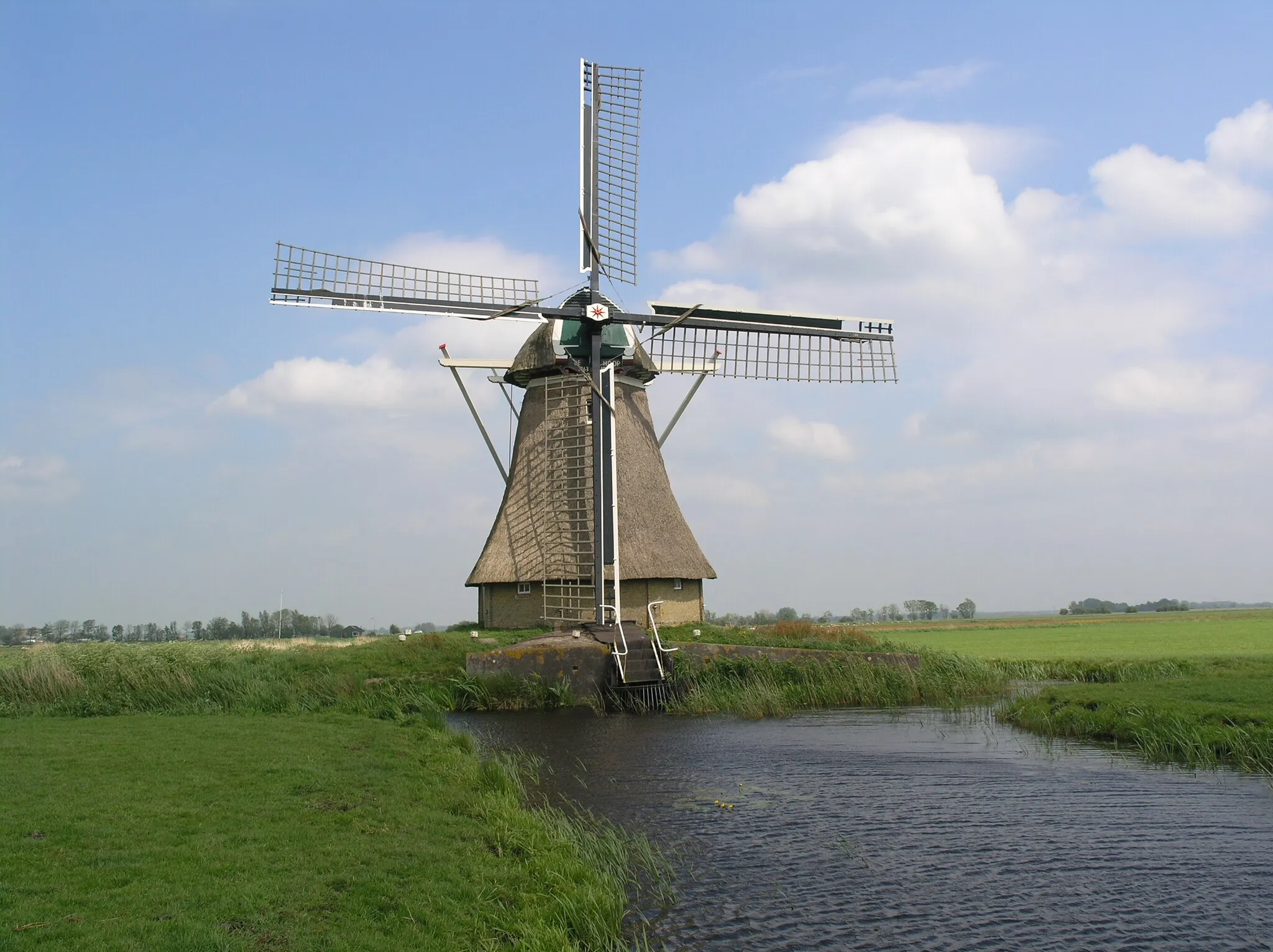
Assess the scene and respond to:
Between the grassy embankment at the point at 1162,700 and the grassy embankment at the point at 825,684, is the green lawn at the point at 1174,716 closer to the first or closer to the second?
the grassy embankment at the point at 1162,700

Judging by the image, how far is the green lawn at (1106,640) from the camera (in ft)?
89.5

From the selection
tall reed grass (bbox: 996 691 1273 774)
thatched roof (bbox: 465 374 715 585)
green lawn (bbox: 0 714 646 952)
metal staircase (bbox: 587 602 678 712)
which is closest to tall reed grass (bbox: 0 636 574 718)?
metal staircase (bbox: 587 602 678 712)

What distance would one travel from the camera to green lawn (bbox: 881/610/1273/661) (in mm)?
27281

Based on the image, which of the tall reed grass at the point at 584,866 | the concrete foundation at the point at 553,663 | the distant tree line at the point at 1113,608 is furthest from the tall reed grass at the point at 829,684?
the distant tree line at the point at 1113,608

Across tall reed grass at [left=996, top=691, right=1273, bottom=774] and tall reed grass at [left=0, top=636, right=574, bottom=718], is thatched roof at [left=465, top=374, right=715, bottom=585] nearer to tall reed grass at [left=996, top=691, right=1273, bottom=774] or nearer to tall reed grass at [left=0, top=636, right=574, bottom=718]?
tall reed grass at [left=0, top=636, right=574, bottom=718]

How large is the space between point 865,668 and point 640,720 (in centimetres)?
510

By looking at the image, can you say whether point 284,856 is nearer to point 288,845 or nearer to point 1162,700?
point 288,845

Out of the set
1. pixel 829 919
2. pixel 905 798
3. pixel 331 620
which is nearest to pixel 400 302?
pixel 905 798

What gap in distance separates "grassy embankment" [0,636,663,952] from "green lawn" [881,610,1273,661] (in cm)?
1726

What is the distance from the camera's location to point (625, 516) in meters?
21.7

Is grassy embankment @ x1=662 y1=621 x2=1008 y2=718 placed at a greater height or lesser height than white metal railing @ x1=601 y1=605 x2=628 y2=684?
lesser

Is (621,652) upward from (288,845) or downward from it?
upward

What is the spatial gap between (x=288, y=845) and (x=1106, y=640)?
3508cm

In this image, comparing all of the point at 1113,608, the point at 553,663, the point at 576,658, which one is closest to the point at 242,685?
the point at 553,663
